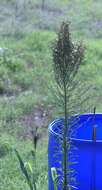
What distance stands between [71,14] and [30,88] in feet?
10.6

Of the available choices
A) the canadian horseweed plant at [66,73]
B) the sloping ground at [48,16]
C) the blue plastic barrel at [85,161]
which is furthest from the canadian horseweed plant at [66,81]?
the sloping ground at [48,16]

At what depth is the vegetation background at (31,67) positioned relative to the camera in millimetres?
3929

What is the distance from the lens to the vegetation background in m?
3.93

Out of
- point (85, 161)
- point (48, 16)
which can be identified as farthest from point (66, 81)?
point (48, 16)

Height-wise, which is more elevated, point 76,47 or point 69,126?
point 76,47

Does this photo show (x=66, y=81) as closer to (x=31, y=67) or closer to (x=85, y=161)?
(x=85, y=161)

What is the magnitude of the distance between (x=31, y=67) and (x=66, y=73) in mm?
4428

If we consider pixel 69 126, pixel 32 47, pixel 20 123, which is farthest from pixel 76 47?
pixel 32 47

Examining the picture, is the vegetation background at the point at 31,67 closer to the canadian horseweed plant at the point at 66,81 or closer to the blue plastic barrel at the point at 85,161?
the blue plastic barrel at the point at 85,161

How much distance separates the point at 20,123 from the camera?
4656 millimetres

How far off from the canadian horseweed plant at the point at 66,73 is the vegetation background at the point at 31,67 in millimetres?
495

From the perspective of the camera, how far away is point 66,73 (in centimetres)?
175

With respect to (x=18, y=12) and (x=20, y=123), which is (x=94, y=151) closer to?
(x=20, y=123)

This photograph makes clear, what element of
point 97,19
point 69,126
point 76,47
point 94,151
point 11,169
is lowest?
point 11,169
